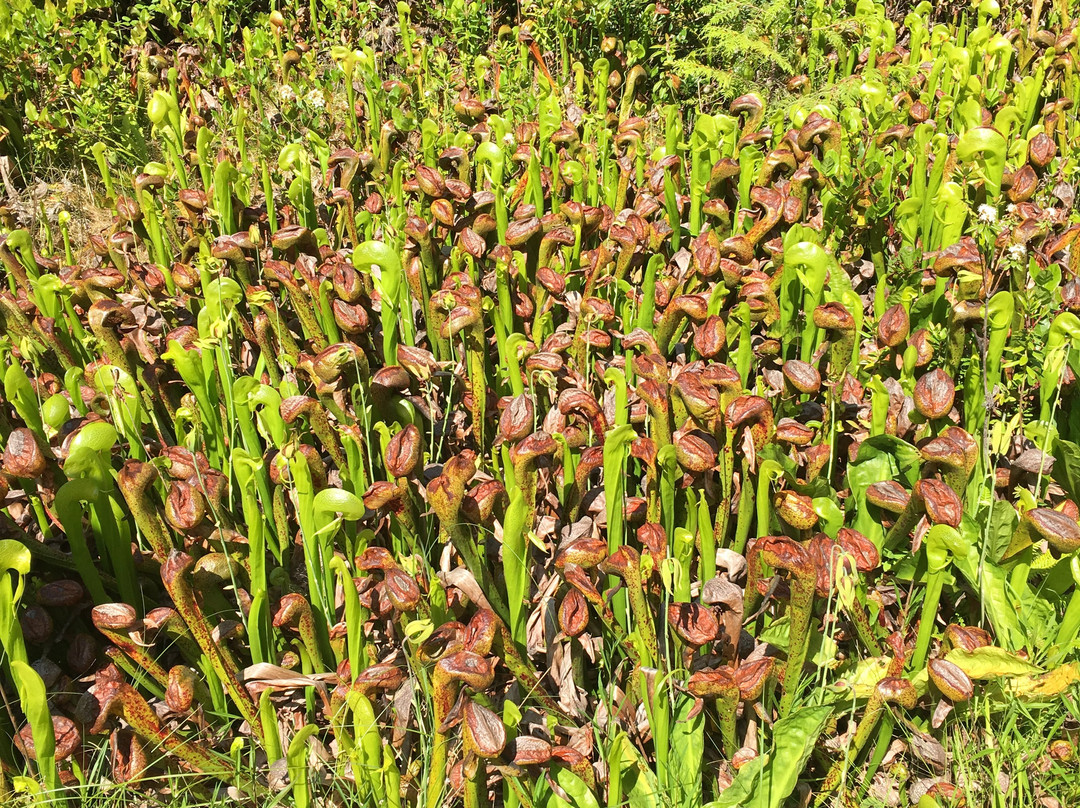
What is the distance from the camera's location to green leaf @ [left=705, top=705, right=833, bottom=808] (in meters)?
1.40

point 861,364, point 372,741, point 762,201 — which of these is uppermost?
point 762,201

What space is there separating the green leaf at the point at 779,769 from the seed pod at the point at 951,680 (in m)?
0.18

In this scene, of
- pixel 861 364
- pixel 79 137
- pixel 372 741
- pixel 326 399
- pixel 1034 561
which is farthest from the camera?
pixel 79 137

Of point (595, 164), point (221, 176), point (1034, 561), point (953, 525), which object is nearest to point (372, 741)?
point (953, 525)

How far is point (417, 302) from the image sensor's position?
109 inches

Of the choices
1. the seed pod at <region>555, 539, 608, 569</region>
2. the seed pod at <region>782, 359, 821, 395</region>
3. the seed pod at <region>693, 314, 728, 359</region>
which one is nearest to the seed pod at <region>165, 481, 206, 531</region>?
the seed pod at <region>555, 539, 608, 569</region>

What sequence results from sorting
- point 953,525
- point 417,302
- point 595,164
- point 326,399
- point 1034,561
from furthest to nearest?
point 595,164
point 417,302
point 326,399
point 1034,561
point 953,525

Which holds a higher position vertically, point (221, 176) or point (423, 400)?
point (221, 176)

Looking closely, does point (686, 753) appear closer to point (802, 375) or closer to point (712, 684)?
point (712, 684)

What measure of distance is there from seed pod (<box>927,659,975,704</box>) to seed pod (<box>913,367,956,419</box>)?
53cm

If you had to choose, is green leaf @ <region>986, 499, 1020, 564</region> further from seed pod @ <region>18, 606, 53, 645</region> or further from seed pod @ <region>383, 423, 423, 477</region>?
seed pod @ <region>18, 606, 53, 645</region>

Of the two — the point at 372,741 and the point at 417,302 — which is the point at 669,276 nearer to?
the point at 417,302

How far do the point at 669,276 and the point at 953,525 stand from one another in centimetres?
135

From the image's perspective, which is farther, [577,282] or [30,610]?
[577,282]
